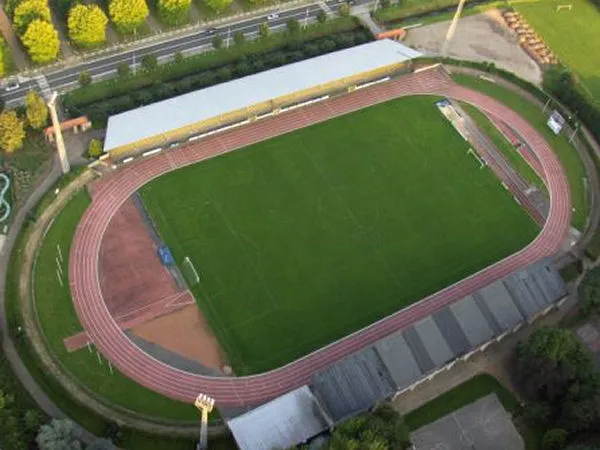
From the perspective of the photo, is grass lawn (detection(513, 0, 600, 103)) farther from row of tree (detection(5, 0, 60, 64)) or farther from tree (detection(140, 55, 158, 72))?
row of tree (detection(5, 0, 60, 64))

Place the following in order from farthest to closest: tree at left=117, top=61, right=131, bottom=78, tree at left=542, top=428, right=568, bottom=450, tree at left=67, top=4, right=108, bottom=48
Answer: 1. tree at left=117, top=61, right=131, bottom=78
2. tree at left=67, top=4, right=108, bottom=48
3. tree at left=542, top=428, right=568, bottom=450

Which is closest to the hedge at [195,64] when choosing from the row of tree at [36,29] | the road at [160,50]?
the road at [160,50]

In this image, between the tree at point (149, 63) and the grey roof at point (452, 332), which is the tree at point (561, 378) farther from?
the tree at point (149, 63)

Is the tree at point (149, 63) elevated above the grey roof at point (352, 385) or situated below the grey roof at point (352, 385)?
A: above

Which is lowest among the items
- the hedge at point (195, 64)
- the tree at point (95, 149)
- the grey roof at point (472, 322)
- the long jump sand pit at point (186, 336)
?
the grey roof at point (472, 322)

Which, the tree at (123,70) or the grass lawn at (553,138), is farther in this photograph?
the tree at (123,70)

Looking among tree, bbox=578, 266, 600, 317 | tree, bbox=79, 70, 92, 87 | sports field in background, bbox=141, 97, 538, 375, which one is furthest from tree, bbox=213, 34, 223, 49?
tree, bbox=578, 266, 600, 317
